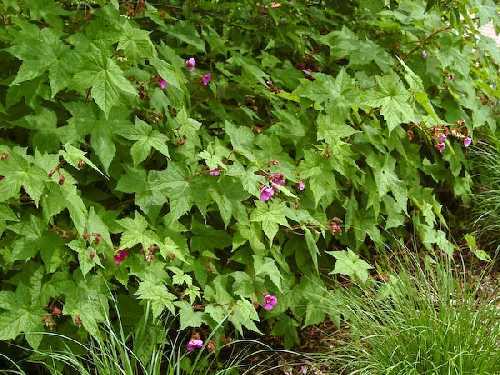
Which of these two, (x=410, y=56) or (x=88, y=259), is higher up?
(x=410, y=56)

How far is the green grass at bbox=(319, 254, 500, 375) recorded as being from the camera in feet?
8.41

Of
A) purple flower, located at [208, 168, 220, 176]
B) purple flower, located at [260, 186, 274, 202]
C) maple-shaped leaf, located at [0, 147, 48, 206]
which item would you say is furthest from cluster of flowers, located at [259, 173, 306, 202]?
maple-shaped leaf, located at [0, 147, 48, 206]

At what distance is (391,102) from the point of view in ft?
9.84

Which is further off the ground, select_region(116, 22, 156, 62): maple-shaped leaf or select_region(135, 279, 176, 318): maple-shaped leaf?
select_region(116, 22, 156, 62): maple-shaped leaf

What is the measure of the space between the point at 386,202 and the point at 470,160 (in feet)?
3.26

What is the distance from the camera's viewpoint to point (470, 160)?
4.19 metres

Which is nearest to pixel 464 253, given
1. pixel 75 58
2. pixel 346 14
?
pixel 346 14

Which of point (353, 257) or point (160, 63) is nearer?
point (160, 63)

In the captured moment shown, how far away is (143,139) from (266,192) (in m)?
0.53

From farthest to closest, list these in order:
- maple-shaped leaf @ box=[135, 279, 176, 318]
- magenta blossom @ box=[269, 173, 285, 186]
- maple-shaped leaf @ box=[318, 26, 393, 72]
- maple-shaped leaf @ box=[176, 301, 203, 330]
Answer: maple-shaped leaf @ box=[318, 26, 393, 72] → magenta blossom @ box=[269, 173, 285, 186] → maple-shaped leaf @ box=[176, 301, 203, 330] → maple-shaped leaf @ box=[135, 279, 176, 318]

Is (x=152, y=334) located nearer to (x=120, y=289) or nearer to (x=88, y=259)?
(x=120, y=289)

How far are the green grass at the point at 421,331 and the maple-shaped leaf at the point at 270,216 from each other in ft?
1.50

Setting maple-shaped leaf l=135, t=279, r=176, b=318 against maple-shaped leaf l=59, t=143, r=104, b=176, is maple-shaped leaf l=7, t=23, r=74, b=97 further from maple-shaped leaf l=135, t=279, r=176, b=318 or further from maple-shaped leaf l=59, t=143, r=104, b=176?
maple-shaped leaf l=135, t=279, r=176, b=318

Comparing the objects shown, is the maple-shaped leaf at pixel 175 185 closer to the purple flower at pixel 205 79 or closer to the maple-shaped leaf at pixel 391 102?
the purple flower at pixel 205 79
